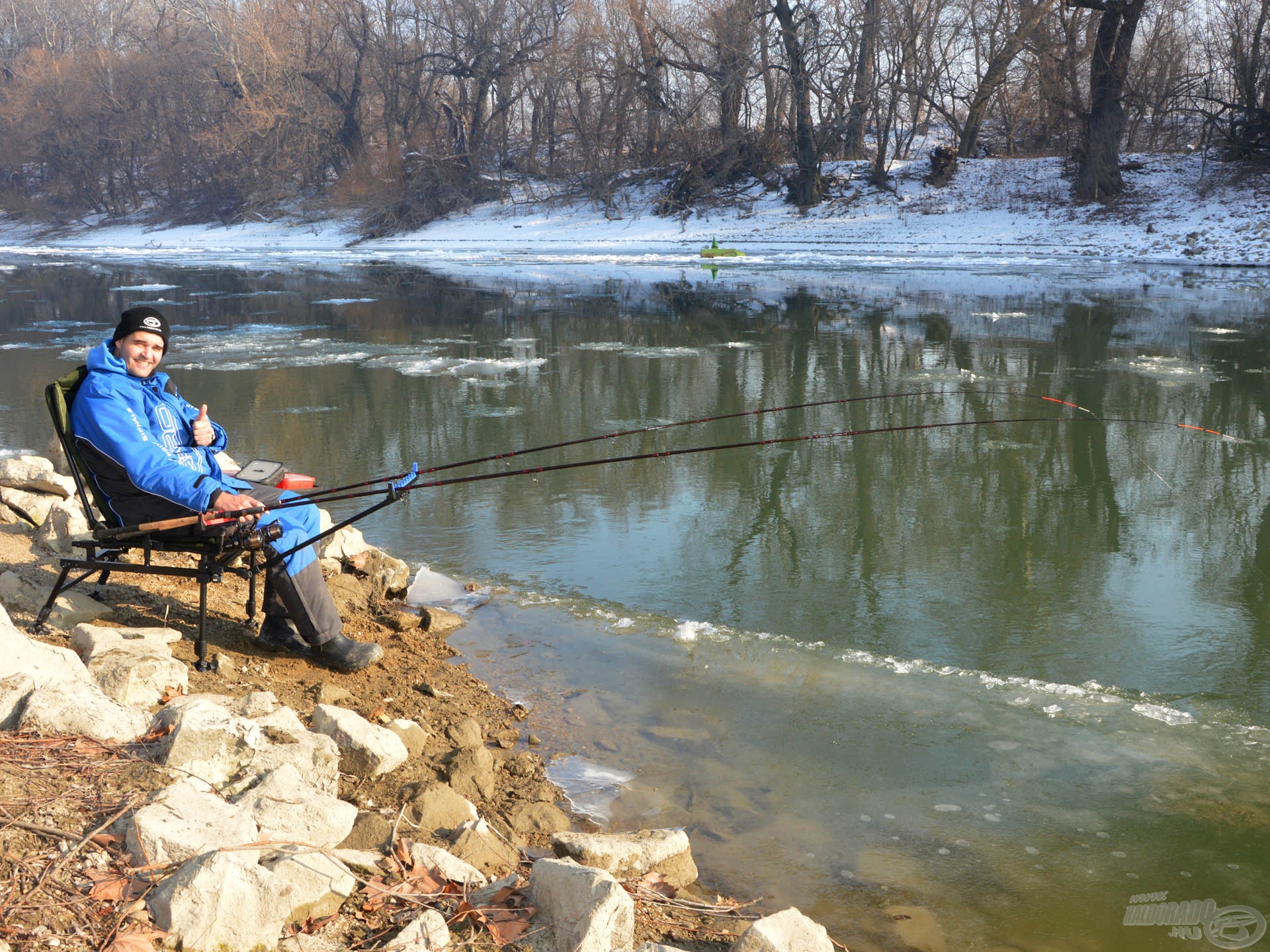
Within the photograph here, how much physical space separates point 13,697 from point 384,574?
232 cm

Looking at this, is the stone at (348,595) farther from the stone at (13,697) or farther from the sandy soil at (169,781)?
the stone at (13,697)

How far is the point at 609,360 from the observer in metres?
11.9

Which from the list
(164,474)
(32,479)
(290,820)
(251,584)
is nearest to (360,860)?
(290,820)

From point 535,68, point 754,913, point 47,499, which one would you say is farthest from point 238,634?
point 535,68

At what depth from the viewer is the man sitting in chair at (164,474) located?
4.18 meters

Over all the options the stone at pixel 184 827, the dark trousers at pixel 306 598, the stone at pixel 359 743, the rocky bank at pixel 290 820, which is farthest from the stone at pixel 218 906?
the dark trousers at pixel 306 598

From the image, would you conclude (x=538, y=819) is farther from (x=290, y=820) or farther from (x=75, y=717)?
(x=75, y=717)

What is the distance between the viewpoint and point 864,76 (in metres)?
34.4

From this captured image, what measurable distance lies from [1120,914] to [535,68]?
1595 inches

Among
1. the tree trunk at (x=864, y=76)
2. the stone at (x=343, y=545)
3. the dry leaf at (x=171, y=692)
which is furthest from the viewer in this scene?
the tree trunk at (x=864, y=76)

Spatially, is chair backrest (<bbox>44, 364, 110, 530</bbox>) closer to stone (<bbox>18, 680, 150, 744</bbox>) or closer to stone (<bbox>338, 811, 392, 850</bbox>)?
stone (<bbox>18, 680, 150, 744</bbox>)

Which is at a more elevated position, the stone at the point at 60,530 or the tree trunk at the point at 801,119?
the tree trunk at the point at 801,119

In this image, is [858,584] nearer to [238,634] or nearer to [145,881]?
[238,634]

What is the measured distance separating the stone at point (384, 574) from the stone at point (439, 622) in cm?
32
